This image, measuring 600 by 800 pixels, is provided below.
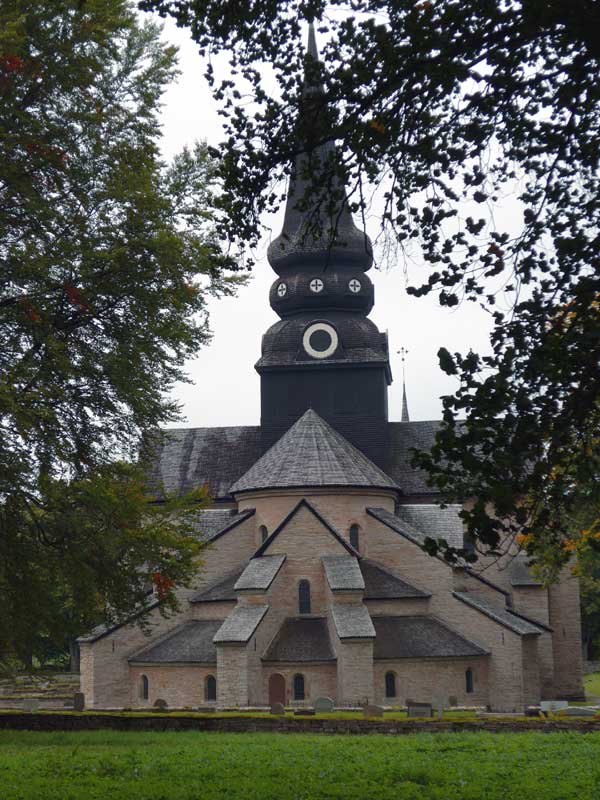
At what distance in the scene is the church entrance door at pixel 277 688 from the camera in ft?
127

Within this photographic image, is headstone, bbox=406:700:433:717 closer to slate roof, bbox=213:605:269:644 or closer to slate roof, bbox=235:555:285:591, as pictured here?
slate roof, bbox=213:605:269:644

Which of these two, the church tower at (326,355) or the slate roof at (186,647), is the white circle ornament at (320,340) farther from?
the slate roof at (186,647)

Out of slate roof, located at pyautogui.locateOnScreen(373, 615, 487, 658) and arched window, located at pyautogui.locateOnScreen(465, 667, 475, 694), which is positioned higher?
slate roof, located at pyautogui.locateOnScreen(373, 615, 487, 658)

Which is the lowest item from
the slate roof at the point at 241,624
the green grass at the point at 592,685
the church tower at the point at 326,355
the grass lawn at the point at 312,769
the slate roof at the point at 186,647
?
the green grass at the point at 592,685

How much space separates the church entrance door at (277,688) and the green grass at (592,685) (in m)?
17.3

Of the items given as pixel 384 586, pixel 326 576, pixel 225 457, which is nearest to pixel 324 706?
pixel 326 576

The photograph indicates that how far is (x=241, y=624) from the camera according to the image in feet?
129

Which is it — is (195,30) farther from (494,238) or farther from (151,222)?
(151,222)

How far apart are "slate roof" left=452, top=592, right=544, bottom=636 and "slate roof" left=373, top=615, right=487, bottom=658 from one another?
1.31 meters

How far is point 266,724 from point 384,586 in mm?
18135

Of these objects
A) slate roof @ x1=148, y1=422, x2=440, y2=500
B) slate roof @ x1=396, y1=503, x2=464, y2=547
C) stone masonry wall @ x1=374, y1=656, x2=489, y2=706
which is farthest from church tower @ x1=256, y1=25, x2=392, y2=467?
stone masonry wall @ x1=374, y1=656, x2=489, y2=706

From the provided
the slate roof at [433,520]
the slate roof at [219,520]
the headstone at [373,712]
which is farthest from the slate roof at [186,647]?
the headstone at [373,712]

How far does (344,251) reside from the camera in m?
50.7

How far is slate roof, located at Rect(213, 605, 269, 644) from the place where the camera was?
38.6m
